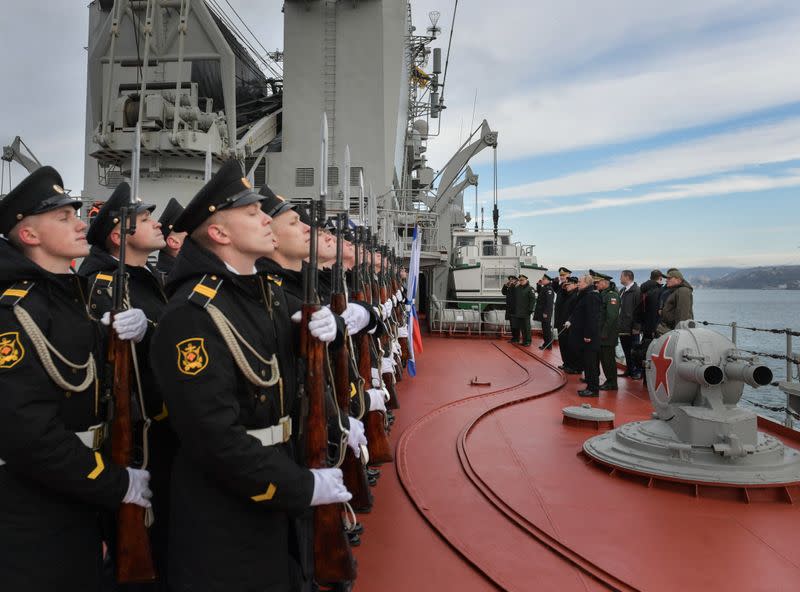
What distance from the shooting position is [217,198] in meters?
1.93

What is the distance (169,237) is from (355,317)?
158 centimetres

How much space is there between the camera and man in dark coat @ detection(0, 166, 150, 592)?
1687 mm

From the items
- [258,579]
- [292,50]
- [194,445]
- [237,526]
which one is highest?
[292,50]

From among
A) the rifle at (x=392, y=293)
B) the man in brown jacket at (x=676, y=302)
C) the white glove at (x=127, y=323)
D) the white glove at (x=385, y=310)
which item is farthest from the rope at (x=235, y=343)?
the man in brown jacket at (x=676, y=302)

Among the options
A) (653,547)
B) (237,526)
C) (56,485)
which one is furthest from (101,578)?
(653,547)

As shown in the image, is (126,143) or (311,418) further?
(126,143)

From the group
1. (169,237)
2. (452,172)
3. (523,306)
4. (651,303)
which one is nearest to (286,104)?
(452,172)

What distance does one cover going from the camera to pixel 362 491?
3.15 meters

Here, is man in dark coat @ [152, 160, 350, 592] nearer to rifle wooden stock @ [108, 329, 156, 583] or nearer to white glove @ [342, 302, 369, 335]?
rifle wooden stock @ [108, 329, 156, 583]

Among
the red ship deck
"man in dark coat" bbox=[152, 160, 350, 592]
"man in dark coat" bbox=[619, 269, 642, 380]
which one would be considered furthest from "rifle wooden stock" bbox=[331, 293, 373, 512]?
"man in dark coat" bbox=[619, 269, 642, 380]

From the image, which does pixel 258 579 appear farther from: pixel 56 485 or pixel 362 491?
pixel 362 491

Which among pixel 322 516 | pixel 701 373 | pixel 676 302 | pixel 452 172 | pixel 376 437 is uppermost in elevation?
pixel 452 172

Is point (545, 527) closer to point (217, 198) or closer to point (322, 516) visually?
point (322, 516)

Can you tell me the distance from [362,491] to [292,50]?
597 inches
